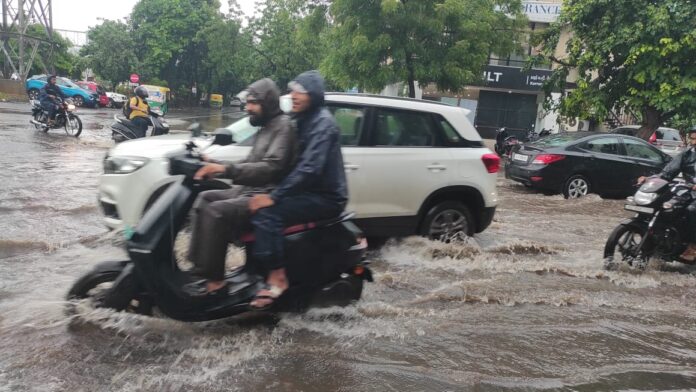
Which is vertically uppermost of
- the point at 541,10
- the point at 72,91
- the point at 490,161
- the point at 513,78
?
the point at 541,10

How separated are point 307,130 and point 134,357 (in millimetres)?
1818

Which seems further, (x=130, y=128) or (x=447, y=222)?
(x=130, y=128)

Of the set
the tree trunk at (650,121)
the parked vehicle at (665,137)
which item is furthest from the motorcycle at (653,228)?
the parked vehicle at (665,137)

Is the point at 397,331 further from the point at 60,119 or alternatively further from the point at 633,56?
the point at 60,119

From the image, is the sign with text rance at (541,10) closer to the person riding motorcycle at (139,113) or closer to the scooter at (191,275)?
the person riding motorcycle at (139,113)

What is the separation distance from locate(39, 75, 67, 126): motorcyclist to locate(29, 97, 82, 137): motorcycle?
81mm

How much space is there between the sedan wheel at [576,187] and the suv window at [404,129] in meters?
6.16

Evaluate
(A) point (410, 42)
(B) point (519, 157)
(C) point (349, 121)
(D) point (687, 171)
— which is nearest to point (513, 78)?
(A) point (410, 42)

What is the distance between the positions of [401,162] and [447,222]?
3.10 feet

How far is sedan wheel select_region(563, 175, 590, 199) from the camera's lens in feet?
36.8

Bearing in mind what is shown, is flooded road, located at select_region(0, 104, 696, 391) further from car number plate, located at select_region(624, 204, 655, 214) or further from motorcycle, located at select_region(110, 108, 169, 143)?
motorcycle, located at select_region(110, 108, 169, 143)

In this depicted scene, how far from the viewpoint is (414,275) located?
5566 mm

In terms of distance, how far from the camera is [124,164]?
5.22 meters

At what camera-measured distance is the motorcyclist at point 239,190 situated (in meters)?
3.39
